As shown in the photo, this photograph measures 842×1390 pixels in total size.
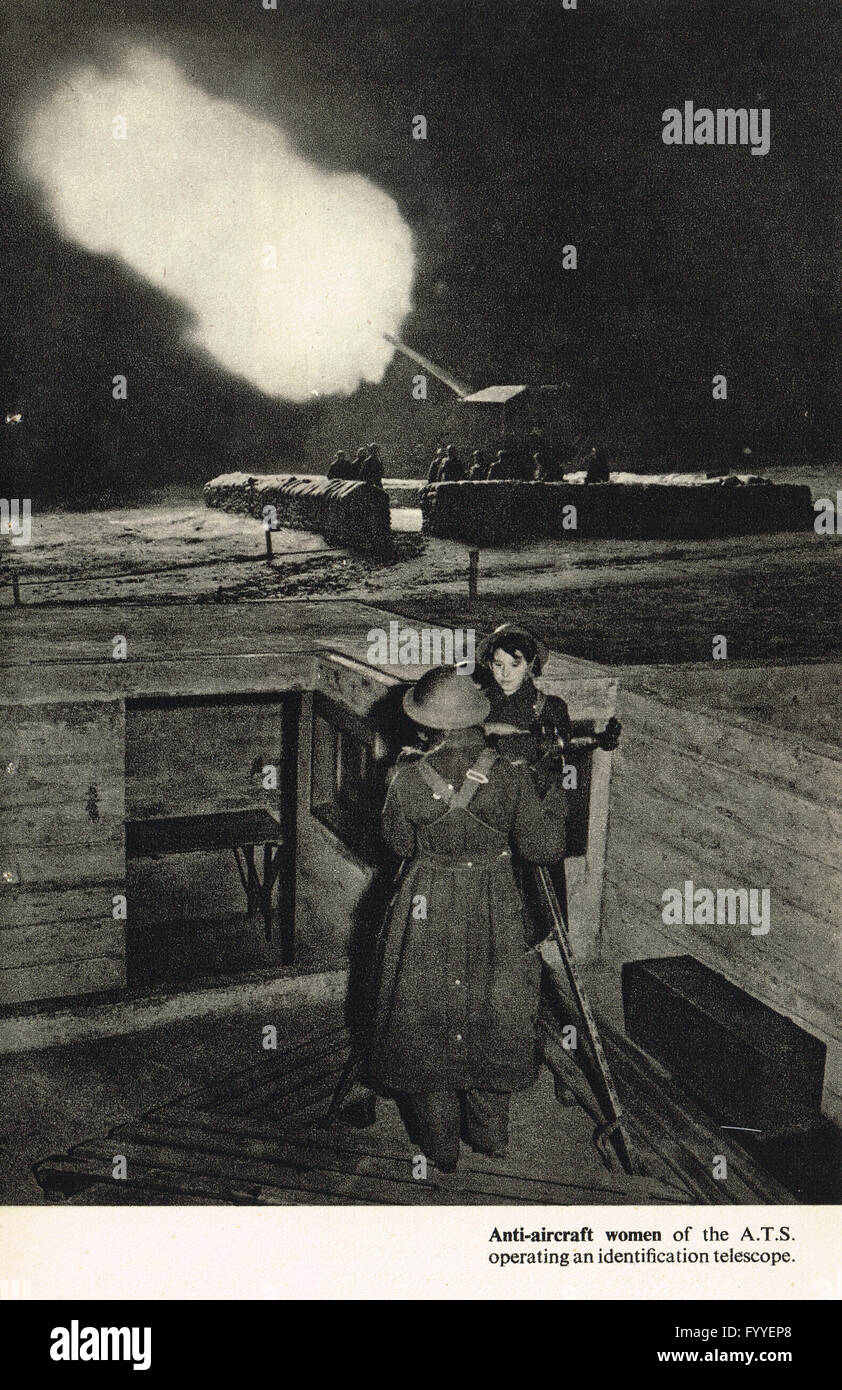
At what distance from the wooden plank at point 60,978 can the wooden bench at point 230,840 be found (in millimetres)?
2322

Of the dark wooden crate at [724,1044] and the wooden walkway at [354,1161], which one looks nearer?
the wooden walkway at [354,1161]

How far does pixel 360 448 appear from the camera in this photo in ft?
25.0

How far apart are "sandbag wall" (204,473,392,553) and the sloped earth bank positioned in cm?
14

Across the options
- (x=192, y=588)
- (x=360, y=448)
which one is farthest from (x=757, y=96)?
(x=192, y=588)

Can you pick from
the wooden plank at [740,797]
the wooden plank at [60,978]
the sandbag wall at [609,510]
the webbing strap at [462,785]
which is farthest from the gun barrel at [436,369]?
the wooden plank at [60,978]

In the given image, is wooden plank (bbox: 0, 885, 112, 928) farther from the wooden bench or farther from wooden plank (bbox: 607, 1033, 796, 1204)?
wooden plank (bbox: 607, 1033, 796, 1204)

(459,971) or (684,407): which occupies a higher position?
(684,407)

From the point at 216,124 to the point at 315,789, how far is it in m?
5.14

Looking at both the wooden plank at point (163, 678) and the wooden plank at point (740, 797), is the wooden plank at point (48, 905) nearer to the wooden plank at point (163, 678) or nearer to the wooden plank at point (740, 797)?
the wooden plank at point (163, 678)

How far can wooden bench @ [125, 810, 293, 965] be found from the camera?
9703 mm

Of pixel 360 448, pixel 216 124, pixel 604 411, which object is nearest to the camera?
pixel 216 124

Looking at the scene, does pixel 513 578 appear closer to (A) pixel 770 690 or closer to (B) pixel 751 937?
(A) pixel 770 690

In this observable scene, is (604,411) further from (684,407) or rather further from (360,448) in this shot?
(360,448)

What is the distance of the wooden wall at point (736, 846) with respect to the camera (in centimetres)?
471
